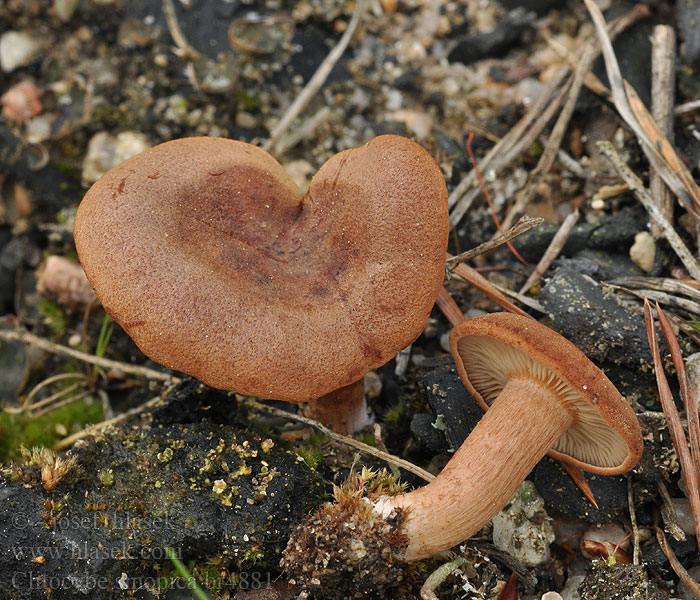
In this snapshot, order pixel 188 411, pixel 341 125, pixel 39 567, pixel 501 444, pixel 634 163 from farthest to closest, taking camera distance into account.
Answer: pixel 341 125 < pixel 634 163 < pixel 188 411 < pixel 501 444 < pixel 39 567

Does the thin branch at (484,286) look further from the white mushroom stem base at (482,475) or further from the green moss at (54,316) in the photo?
the green moss at (54,316)

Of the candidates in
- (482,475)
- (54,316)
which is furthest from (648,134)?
(54,316)

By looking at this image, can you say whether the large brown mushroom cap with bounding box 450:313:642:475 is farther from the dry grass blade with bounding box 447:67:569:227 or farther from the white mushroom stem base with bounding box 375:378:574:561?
the dry grass blade with bounding box 447:67:569:227

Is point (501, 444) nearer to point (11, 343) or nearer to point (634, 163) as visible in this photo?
point (634, 163)

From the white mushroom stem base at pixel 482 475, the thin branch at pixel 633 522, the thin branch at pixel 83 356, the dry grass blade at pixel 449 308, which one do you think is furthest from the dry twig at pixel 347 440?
the thin branch at pixel 633 522

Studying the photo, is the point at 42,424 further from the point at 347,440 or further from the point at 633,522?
the point at 633,522

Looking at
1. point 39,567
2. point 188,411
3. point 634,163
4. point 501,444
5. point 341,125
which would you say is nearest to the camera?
point 39,567

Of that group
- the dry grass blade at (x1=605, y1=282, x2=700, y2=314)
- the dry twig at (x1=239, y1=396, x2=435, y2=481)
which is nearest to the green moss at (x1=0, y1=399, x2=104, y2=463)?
the dry twig at (x1=239, y1=396, x2=435, y2=481)

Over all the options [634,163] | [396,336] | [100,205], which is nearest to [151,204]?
[100,205]
